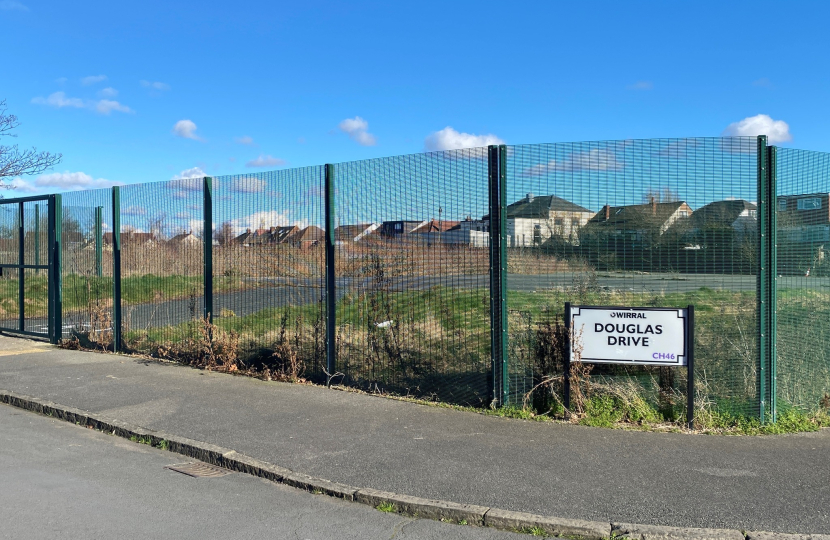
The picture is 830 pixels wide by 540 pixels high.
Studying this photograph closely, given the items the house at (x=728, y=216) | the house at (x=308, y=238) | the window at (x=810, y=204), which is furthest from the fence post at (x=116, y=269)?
the window at (x=810, y=204)

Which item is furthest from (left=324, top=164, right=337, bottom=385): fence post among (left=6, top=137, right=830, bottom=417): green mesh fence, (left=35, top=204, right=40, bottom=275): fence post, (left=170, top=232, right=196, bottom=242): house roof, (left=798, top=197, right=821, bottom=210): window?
(left=35, top=204, right=40, bottom=275): fence post

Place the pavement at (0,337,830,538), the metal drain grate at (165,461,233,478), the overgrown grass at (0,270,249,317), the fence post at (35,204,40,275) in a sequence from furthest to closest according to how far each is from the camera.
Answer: the fence post at (35,204,40,275) < the overgrown grass at (0,270,249,317) < the metal drain grate at (165,461,233,478) < the pavement at (0,337,830,538)

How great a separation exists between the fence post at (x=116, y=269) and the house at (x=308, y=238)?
13.7 feet

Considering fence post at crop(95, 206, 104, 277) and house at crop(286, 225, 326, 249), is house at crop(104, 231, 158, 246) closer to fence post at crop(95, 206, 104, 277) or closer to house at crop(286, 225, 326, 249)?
fence post at crop(95, 206, 104, 277)

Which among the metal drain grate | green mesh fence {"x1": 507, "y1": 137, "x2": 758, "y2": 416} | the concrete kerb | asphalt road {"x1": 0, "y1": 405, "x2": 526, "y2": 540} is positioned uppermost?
green mesh fence {"x1": 507, "y1": 137, "x2": 758, "y2": 416}

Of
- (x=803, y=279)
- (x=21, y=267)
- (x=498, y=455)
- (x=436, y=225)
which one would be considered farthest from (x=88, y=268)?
(x=803, y=279)

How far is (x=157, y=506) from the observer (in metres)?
4.94

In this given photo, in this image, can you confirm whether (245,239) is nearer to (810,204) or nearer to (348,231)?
(348,231)

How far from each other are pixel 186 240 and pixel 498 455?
6883 mm

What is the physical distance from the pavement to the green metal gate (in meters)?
4.94

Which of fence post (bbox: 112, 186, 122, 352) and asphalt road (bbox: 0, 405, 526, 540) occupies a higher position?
fence post (bbox: 112, 186, 122, 352)

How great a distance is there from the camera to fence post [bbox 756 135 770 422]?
6.63 metres

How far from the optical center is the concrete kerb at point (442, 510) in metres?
Result: 4.28

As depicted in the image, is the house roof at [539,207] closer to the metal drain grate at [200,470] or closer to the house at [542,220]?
the house at [542,220]
